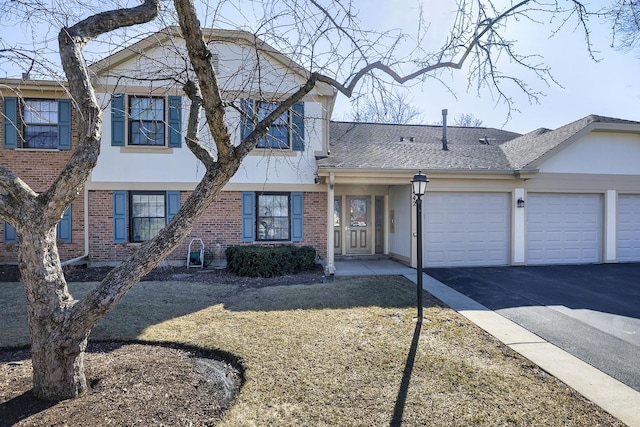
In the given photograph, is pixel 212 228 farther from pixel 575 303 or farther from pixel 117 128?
pixel 575 303

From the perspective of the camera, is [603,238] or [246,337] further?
[603,238]

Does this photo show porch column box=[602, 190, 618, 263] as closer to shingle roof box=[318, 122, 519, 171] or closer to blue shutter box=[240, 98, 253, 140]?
shingle roof box=[318, 122, 519, 171]

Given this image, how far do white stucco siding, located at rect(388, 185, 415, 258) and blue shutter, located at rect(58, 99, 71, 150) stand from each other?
391 inches

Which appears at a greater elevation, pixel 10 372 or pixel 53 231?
pixel 53 231

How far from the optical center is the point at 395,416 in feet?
10.2

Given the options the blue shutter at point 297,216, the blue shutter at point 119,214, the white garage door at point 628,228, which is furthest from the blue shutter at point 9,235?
the white garage door at point 628,228

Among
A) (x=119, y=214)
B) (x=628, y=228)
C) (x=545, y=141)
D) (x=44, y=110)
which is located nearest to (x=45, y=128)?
(x=44, y=110)

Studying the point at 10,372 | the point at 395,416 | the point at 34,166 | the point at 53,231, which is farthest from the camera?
the point at 34,166

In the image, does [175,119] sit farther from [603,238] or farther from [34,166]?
[603,238]

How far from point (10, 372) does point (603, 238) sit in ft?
46.5

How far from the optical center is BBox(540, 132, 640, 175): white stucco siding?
35.3 feet

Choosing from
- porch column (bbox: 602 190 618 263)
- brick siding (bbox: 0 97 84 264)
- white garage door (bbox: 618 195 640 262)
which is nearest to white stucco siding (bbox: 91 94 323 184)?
brick siding (bbox: 0 97 84 264)

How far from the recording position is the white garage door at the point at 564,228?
1073cm

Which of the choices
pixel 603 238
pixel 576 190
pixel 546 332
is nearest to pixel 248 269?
pixel 546 332
